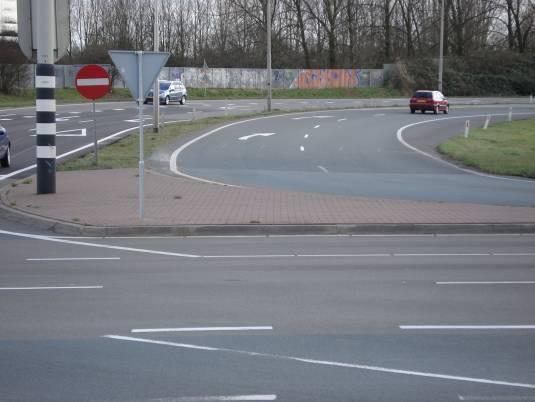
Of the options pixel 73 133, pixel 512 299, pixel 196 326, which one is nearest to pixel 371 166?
pixel 73 133

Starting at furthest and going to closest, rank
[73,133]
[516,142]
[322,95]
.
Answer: [322,95]
[516,142]
[73,133]

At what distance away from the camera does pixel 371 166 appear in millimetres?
25984

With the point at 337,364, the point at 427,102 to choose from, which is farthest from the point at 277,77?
the point at 337,364

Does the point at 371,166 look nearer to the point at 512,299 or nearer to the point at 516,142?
the point at 516,142

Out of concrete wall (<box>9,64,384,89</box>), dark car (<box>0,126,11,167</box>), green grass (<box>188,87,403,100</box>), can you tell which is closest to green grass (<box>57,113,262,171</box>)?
dark car (<box>0,126,11,167</box>)

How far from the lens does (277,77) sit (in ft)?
258

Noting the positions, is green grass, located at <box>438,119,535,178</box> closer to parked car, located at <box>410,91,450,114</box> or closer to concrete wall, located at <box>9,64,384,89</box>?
parked car, located at <box>410,91,450,114</box>

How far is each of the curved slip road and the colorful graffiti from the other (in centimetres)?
3493

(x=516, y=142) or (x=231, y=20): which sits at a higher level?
(x=231, y=20)

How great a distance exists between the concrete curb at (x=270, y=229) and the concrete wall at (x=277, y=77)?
57.6 m

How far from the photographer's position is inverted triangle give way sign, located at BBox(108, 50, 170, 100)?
13.7 meters

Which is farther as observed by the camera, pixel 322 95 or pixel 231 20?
pixel 231 20

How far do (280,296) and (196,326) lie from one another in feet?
5.14

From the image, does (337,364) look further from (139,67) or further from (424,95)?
(424,95)
